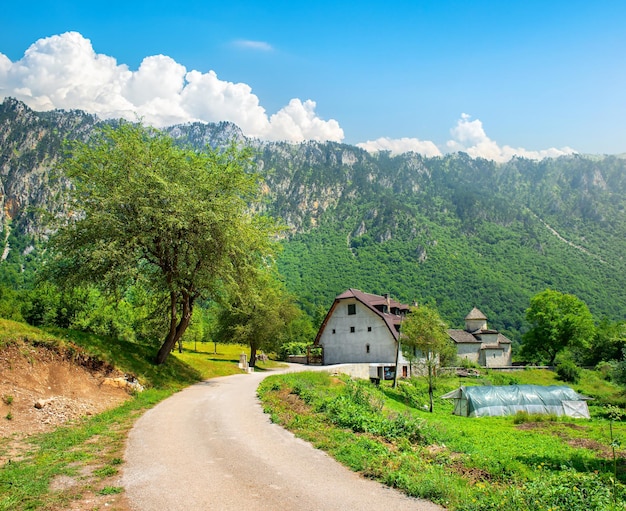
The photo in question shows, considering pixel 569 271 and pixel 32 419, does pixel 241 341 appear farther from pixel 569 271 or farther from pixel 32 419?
pixel 569 271

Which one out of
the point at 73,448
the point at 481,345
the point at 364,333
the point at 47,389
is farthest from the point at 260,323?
the point at 481,345

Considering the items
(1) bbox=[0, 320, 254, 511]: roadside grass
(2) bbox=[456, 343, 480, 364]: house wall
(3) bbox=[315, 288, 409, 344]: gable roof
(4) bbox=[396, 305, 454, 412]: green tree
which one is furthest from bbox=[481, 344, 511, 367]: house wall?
(1) bbox=[0, 320, 254, 511]: roadside grass

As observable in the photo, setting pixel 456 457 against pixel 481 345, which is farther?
pixel 481 345

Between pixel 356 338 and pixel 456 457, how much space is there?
42.0 meters

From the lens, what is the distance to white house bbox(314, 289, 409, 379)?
49500 millimetres

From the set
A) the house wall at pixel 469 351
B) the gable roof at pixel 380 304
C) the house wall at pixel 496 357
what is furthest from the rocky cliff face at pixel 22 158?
the house wall at pixel 496 357

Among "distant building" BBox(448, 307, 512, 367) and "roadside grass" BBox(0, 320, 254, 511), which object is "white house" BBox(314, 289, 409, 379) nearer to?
"distant building" BBox(448, 307, 512, 367)

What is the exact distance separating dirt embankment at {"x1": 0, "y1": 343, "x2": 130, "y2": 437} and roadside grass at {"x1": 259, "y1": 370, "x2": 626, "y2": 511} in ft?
22.8

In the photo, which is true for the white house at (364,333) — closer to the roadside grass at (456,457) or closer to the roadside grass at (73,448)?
the roadside grass at (456,457)

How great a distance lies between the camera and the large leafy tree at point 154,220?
71.1 ft

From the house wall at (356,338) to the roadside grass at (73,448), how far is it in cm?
3089

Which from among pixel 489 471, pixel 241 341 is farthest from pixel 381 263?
pixel 489 471

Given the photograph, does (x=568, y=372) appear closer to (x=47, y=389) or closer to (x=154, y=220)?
(x=154, y=220)

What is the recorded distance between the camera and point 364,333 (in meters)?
51.7
